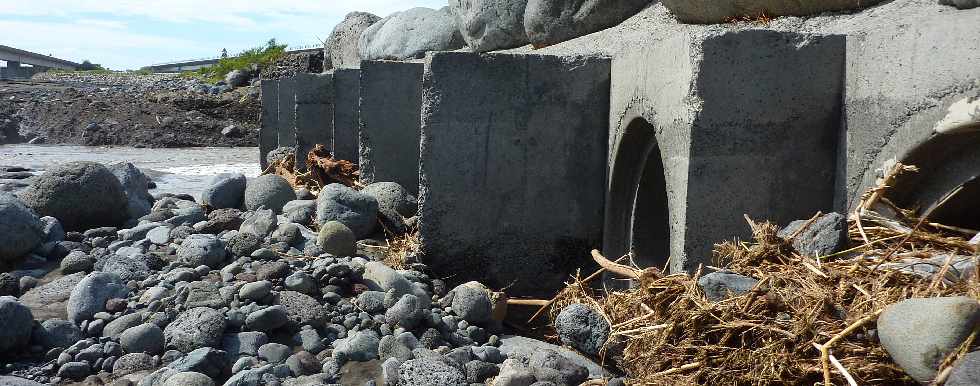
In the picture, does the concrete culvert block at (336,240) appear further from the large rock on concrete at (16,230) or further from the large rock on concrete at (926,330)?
the large rock on concrete at (926,330)

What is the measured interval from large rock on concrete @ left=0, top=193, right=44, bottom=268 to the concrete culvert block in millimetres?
2383

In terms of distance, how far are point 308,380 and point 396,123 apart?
13.6ft

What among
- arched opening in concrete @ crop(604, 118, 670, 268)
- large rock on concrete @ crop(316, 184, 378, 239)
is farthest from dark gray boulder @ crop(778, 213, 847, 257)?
large rock on concrete @ crop(316, 184, 378, 239)

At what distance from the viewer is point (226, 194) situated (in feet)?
29.1

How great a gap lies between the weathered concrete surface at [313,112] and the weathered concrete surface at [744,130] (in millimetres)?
7317

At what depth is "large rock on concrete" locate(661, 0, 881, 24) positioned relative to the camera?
452 centimetres

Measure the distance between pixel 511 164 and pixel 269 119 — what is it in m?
8.69

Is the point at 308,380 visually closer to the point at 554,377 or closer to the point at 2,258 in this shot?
the point at 554,377

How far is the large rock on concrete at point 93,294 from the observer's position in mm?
5246

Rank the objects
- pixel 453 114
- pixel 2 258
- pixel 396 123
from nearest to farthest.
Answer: pixel 453 114 → pixel 2 258 → pixel 396 123

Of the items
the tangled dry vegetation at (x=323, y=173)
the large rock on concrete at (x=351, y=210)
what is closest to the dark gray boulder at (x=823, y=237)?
the large rock on concrete at (x=351, y=210)

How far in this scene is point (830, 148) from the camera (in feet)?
13.5

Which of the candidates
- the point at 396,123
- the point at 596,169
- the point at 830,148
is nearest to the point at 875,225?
the point at 830,148

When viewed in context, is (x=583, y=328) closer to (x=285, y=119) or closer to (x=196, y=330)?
(x=196, y=330)
